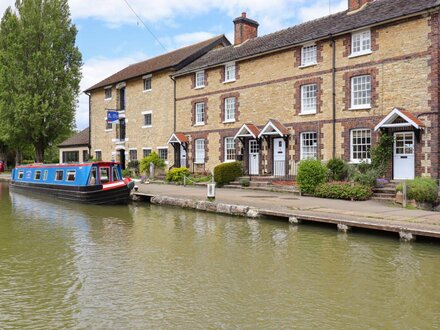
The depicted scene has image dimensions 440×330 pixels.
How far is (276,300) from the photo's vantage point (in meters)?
6.73

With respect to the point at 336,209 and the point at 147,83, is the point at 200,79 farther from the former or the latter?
the point at 336,209

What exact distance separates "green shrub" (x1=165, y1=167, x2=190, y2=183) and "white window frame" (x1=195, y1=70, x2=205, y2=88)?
205 inches

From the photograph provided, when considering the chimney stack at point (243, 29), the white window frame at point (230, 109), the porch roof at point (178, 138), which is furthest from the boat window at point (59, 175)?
the chimney stack at point (243, 29)

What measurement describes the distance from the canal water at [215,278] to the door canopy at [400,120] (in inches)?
258

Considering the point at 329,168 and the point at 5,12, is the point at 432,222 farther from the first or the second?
the point at 5,12

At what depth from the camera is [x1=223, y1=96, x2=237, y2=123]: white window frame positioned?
24375mm

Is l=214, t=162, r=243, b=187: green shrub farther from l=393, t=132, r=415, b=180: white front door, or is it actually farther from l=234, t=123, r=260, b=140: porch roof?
l=393, t=132, r=415, b=180: white front door

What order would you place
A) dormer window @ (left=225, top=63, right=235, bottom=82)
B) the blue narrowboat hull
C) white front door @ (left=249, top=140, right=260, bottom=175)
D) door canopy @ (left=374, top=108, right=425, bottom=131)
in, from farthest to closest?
dormer window @ (left=225, top=63, right=235, bottom=82) → white front door @ (left=249, top=140, right=260, bottom=175) → the blue narrowboat hull → door canopy @ (left=374, top=108, right=425, bottom=131)

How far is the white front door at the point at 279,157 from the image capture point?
2155 cm

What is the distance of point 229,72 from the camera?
24.8 m

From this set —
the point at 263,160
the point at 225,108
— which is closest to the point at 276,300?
the point at 263,160

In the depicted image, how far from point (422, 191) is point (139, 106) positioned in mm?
21918

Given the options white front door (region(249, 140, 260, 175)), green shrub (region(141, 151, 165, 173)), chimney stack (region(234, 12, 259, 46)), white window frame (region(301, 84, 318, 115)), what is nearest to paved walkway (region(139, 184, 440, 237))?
white front door (region(249, 140, 260, 175))

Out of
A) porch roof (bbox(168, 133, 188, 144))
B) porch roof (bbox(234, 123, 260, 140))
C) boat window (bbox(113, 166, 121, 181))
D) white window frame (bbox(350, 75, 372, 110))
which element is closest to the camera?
white window frame (bbox(350, 75, 372, 110))
